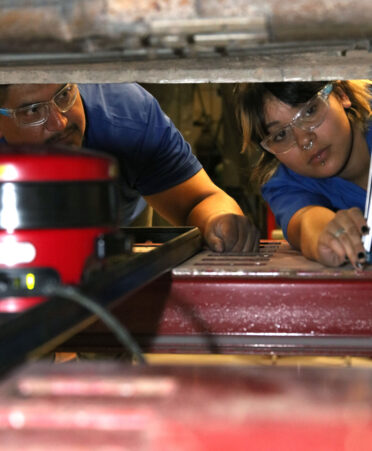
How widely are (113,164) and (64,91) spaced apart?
714 millimetres

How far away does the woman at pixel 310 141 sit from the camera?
5.58 feet

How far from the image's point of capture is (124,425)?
41cm

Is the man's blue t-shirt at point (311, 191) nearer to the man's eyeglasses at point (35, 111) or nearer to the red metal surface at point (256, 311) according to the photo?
the red metal surface at point (256, 311)

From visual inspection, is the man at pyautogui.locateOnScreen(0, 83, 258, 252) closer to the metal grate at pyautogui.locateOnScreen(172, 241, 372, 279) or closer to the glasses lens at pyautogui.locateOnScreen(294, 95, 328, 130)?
the metal grate at pyautogui.locateOnScreen(172, 241, 372, 279)

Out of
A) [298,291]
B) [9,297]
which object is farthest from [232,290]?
[9,297]

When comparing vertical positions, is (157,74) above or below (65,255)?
above

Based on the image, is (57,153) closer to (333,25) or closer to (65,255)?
(65,255)

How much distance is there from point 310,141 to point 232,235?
0.39m

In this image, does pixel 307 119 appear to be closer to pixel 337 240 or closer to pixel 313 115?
pixel 313 115

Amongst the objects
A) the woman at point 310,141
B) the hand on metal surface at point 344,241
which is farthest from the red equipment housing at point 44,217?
the woman at point 310,141

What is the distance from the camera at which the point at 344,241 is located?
4.16ft

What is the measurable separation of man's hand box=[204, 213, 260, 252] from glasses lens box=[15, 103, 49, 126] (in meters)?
0.49

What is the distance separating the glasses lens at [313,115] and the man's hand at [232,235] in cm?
34

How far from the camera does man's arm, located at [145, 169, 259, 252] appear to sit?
1.53m
